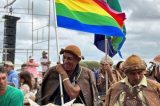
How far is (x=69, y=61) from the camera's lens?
6.89 metres

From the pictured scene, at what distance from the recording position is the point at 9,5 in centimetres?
1880

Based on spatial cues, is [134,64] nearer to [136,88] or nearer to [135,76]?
[135,76]

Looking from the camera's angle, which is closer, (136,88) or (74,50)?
(136,88)

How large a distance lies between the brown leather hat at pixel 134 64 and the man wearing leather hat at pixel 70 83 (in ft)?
3.47

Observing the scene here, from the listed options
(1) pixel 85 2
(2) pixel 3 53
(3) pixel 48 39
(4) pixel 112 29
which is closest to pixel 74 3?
(1) pixel 85 2

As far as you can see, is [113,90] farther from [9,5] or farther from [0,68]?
[9,5]

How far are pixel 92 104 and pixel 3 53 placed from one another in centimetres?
1013

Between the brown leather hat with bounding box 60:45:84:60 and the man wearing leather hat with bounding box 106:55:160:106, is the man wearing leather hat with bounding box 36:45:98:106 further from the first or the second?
the man wearing leather hat with bounding box 106:55:160:106

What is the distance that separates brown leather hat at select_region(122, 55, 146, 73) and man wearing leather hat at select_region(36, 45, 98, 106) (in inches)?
41.7

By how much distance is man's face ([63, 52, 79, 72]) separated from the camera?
6.87 metres

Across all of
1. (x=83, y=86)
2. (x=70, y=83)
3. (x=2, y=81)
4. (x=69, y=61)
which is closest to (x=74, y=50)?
(x=69, y=61)

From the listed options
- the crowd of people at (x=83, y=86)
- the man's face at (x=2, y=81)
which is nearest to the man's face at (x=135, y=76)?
the crowd of people at (x=83, y=86)

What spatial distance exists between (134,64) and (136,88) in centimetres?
31

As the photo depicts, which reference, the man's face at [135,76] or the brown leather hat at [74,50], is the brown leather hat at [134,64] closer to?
the man's face at [135,76]
